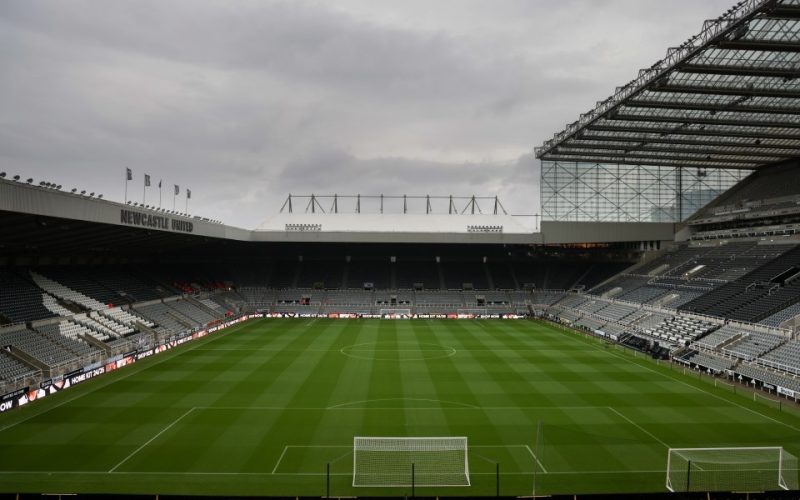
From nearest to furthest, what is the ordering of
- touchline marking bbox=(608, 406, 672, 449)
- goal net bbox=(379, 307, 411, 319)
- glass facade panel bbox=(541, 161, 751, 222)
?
touchline marking bbox=(608, 406, 672, 449) → goal net bbox=(379, 307, 411, 319) → glass facade panel bbox=(541, 161, 751, 222)

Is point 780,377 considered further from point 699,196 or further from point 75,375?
point 699,196

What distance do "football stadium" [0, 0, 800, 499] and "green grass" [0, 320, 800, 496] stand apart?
0.47 feet

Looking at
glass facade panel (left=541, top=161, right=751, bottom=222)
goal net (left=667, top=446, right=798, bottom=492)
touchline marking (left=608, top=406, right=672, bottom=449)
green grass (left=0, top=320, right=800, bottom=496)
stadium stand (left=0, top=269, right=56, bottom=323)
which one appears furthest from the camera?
glass facade panel (left=541, top=161, right=751, bottom=222)

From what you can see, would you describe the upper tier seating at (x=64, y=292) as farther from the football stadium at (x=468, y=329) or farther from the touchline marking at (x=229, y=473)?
the touchline marking at (x=229, y=473)

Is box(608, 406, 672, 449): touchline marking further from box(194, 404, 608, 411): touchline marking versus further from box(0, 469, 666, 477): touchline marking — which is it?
box(0, 469, 666, 477): touchline marking

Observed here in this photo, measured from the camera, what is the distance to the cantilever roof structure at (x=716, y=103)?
1056 inches

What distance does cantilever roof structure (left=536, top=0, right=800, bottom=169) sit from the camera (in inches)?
1056

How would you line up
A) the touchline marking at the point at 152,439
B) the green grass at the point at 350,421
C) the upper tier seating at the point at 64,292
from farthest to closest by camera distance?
the upper tier seating at the point at 64,292, the touchline marking at the point at 152,439, the green grass at the point at 350,421

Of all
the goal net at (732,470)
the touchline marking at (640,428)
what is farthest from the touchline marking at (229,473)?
the touchline marking at (640,428)

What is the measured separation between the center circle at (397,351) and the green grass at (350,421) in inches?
15.6

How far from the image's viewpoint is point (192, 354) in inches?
1468

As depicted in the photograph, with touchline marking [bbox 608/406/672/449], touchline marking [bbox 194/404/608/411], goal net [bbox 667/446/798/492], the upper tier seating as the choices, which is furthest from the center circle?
goal net [bbox 667/446/798/492]

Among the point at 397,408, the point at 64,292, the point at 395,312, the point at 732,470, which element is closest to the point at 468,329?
the point at 395,312

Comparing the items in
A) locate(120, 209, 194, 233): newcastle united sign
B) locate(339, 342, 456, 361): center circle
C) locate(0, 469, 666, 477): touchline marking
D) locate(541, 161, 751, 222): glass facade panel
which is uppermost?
locate(541, 161, 751, 222): glass facade panel
